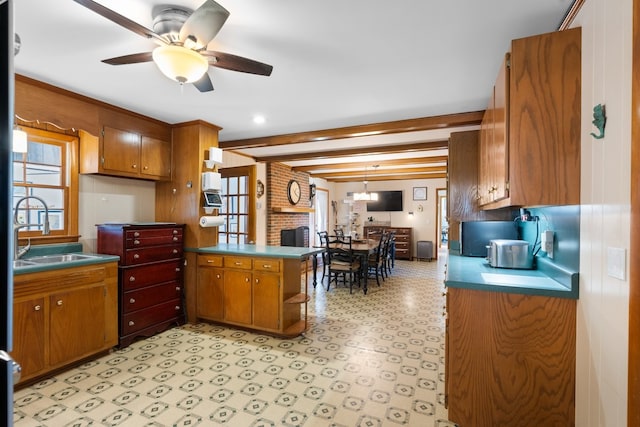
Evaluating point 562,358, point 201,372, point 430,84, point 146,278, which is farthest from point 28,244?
point 562,358

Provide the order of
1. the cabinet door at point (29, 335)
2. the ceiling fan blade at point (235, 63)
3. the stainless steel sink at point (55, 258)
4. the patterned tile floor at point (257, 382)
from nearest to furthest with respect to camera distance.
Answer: the ceiling fan blade at point (235, 63) → the patterned tile floor at point (257, 382) → the cabinet door at point (29, 335) → the stainless steel sink at point (55, 258)

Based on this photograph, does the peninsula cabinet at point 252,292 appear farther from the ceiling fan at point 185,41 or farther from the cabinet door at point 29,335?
the ceiling fan at point 185,41

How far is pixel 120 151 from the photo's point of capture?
3.06 m

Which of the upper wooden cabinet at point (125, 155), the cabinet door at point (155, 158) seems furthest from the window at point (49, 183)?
the cabinet door at point (155, 158)

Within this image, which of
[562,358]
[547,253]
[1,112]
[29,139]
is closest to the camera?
[1,112]

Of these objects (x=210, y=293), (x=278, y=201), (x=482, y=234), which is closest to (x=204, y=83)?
(x=210, y=293)

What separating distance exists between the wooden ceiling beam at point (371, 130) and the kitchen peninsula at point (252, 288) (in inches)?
58.9

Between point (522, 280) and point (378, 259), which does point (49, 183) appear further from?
point (378, 259)

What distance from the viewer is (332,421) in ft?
6.02

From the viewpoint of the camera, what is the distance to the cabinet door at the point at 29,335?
2115 millimetres

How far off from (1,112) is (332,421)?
204 centimetres

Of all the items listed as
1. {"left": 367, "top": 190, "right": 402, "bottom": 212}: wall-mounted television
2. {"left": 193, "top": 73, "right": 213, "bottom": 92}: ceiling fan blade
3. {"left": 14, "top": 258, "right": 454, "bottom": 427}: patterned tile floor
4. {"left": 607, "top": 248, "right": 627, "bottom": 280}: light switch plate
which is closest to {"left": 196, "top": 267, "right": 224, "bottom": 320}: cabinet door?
{"left": 14, "top": 258, "right": 454, "bottom": 427}: patterned tile floor

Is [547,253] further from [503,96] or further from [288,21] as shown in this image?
[288,21]

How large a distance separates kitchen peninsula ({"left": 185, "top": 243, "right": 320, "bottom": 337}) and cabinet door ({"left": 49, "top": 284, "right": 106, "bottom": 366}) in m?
0.99
